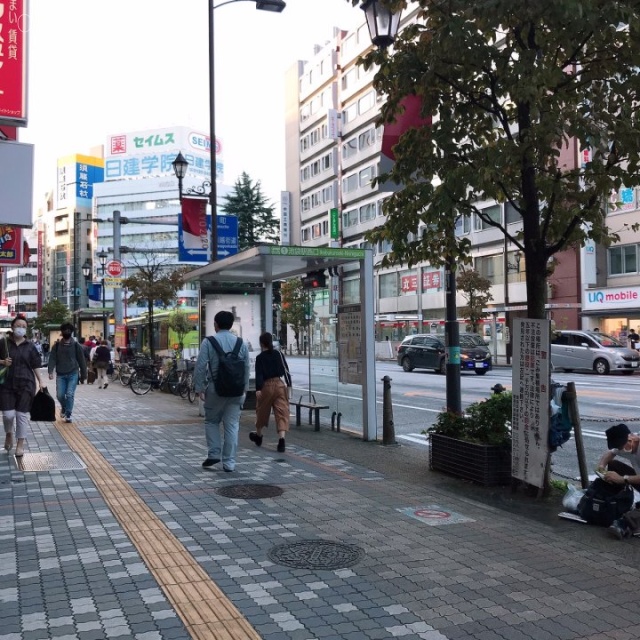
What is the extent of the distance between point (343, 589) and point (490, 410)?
147 inches

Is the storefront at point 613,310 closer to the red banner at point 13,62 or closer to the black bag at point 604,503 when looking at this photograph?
the black bag at point 604,503

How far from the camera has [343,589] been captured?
4.44 meters

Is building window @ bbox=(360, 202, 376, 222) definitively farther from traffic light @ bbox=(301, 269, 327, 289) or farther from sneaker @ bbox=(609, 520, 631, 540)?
sneaker @ bbox=(609, 520, 631, 540)

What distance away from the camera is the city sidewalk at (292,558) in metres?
3.91

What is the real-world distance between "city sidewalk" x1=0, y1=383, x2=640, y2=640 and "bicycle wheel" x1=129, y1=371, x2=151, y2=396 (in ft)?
37.9

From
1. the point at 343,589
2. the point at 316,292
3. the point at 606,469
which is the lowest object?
the point at 343,589

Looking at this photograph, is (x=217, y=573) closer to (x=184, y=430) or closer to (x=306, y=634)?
(x=306, y=634)

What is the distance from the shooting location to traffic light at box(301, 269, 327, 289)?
39.4 feet

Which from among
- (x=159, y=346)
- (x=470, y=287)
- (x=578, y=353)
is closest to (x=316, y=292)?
(x=159, y=346)

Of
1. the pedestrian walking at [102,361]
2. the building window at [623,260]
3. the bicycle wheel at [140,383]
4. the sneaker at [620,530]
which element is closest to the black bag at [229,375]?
the sneaker at [620,530]

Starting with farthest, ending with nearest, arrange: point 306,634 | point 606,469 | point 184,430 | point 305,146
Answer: point 305,146, point 184,430, point 606,469, point 306,634

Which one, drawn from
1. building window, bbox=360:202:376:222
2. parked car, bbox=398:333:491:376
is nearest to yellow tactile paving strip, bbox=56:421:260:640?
parked car, bbox=398:333:491:376

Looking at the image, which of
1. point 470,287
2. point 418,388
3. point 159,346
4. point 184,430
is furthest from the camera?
point 470,287

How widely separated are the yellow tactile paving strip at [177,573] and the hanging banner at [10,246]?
11068mm
